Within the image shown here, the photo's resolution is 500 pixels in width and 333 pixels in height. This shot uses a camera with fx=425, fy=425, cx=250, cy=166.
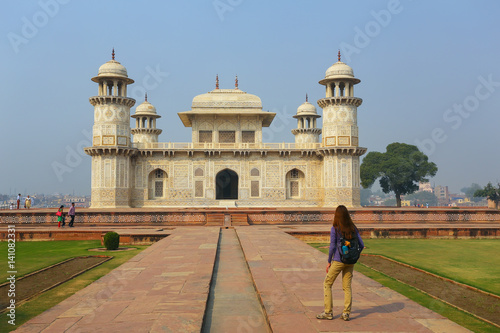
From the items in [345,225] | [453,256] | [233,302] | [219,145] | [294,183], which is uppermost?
[219,145]

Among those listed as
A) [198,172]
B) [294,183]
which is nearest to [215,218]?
[198,172]

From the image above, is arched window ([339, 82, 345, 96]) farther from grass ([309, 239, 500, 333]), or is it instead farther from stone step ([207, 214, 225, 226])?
grass ([309, 239, 500, 333])

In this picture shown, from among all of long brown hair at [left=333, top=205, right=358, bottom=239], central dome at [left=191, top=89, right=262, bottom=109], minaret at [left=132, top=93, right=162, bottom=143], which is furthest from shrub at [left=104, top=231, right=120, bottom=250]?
minaret at [left=132, top=93, right=162, bottom=143]

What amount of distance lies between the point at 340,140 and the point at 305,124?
12071mm

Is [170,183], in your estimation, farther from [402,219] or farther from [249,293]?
[249,293]

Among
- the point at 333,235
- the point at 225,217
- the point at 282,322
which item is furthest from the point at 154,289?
the point at 225,217

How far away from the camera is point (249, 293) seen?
21.3ft

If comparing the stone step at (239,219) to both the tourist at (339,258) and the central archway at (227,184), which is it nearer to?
the tourist at (339,258)

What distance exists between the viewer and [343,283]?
5.08 meters

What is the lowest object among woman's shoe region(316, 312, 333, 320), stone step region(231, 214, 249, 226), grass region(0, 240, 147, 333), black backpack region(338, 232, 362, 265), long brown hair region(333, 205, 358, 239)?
grass region(0, 240, 147, 333)

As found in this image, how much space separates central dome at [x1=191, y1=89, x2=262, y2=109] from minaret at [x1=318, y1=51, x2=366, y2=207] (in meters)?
6.14

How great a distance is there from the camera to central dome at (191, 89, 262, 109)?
35125 millimetres

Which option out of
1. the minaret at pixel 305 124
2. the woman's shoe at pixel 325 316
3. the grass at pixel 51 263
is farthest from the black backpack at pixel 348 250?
the minaret at pixel 305 124

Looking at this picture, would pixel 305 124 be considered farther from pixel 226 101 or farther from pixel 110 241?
pixel 110 241
